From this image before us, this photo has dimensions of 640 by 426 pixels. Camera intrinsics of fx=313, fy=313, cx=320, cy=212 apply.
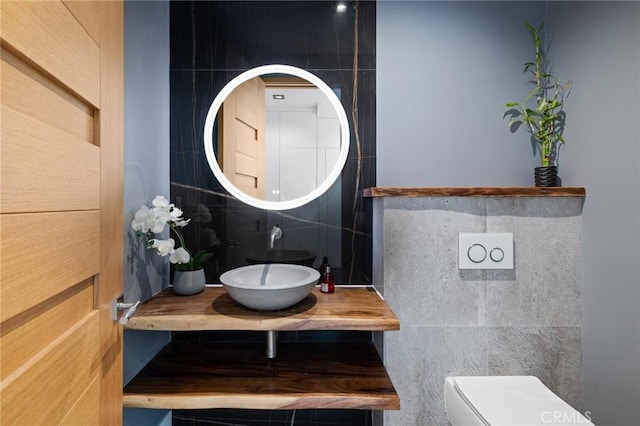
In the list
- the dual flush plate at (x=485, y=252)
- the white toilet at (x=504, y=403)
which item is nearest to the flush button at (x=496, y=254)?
the dual flush plate at (x=485, y=252)

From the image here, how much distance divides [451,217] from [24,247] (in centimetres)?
128

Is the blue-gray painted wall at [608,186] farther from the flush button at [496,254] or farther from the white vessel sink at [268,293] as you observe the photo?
the white vessel sink at [268,293]

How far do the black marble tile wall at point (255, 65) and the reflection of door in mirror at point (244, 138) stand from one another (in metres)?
0.08

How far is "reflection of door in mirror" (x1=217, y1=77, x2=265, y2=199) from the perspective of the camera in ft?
5.01

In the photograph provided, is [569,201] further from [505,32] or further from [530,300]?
[505,32]

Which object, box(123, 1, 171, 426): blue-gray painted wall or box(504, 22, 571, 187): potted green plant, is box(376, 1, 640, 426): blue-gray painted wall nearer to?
box(504, 22, 571, 187): potted green plant

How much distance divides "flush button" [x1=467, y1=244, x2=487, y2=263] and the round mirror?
2.21ft

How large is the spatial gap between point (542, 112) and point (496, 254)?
2.27ft

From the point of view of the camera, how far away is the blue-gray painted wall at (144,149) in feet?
3.85

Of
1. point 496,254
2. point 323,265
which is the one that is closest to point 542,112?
point 496,254

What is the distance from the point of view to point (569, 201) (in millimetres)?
1273

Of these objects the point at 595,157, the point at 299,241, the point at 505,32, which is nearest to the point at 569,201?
the point at 595,157

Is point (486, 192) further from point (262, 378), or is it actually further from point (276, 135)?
point (262, 378)

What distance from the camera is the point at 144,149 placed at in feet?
4.27
